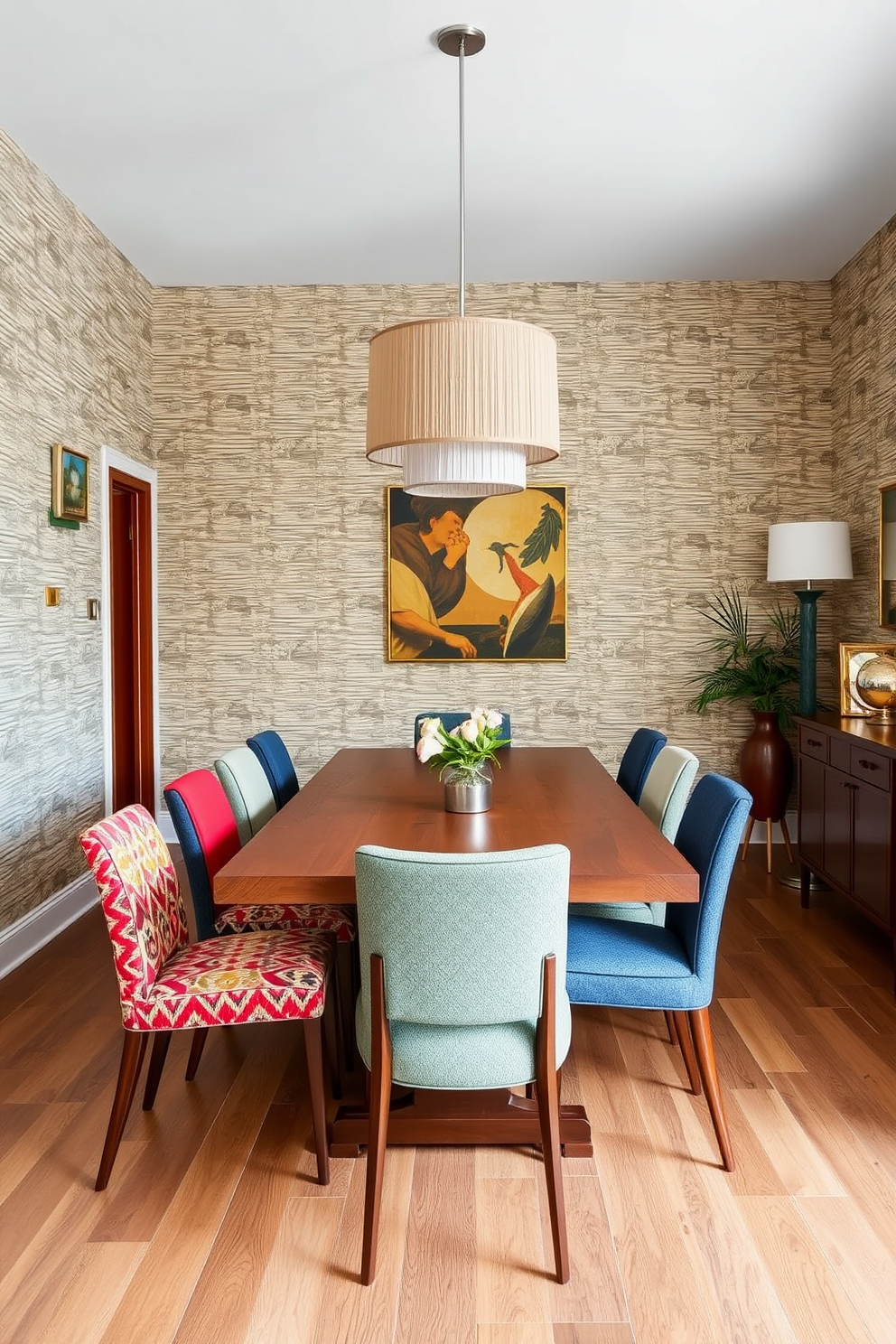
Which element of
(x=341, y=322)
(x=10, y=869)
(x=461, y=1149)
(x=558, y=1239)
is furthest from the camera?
(x=341, y=322)

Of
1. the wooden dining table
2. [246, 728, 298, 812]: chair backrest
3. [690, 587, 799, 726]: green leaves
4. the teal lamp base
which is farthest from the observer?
[690, 587, 799, 726]: green leaves

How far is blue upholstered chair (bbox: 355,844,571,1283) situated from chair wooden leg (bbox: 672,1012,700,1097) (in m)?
0.77

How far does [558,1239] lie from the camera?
1878 millimetres

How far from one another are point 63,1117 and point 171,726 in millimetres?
3087

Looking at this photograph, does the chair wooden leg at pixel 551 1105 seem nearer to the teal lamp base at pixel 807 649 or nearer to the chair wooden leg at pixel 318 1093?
the chair wooden leg at pixel 318 1093

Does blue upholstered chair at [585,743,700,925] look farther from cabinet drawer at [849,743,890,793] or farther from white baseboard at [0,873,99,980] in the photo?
white baseboard at [0,873,99,980]

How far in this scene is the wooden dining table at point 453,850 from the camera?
209 centimetres

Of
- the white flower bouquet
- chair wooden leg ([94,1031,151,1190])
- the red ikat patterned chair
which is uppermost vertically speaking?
the white flower bouquet

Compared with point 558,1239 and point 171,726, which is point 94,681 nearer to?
point 171,726

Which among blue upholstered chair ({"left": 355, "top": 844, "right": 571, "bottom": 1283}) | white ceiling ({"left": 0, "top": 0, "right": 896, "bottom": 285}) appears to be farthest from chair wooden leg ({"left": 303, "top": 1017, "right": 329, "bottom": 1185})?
white ceiling ({"left": 0, "top": 0, "right": 896, "bottom": 285})

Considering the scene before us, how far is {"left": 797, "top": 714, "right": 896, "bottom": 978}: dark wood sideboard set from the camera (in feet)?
11.3

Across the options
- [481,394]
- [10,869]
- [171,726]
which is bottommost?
[10,869]

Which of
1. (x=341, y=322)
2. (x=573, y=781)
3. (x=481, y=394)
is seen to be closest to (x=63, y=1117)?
(x=573, y=781)

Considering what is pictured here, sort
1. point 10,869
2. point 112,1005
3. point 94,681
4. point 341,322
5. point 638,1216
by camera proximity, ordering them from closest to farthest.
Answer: point 638,1216
point 112,1005
point 10,869
point 94,681
point 341,322
